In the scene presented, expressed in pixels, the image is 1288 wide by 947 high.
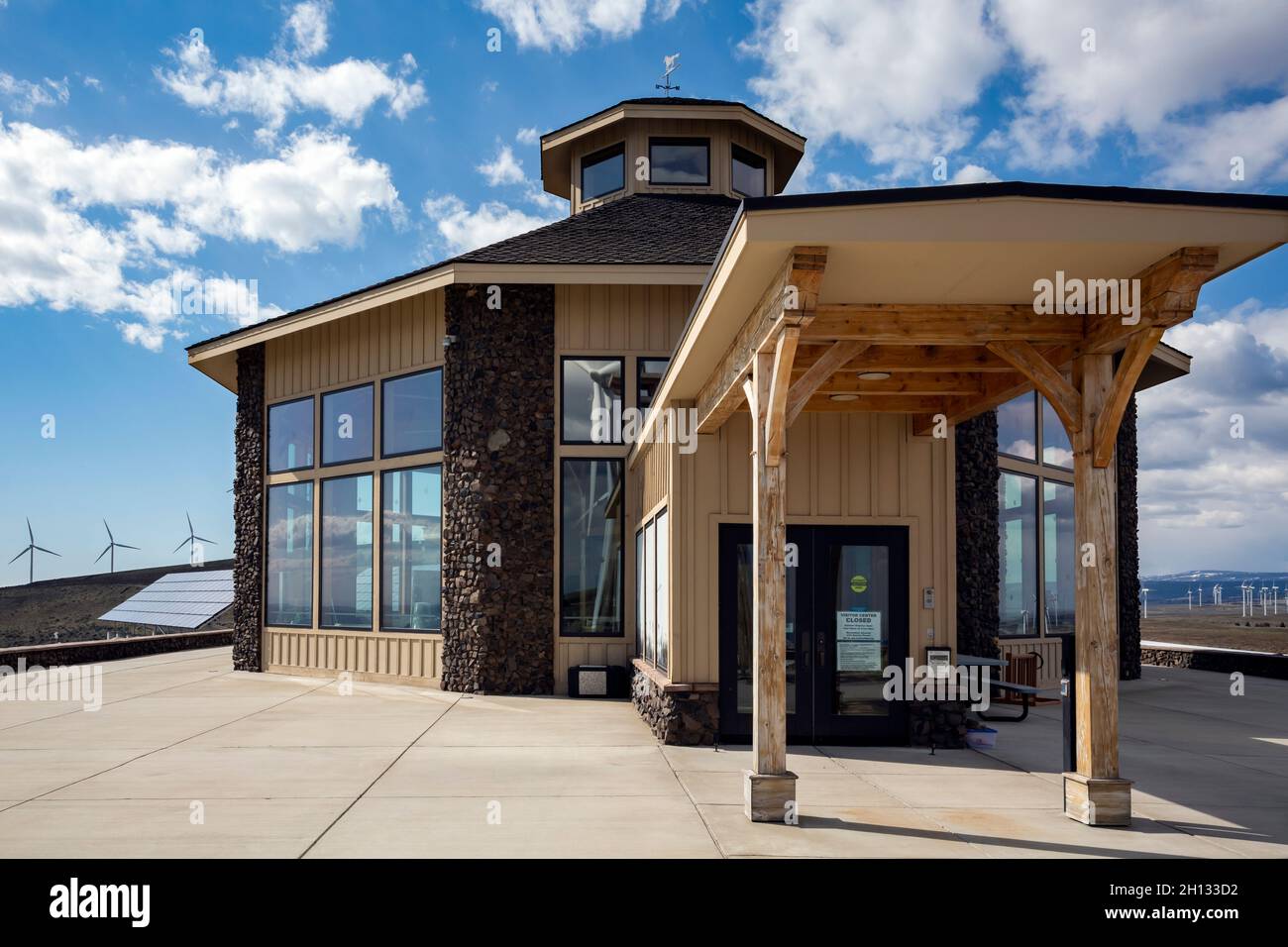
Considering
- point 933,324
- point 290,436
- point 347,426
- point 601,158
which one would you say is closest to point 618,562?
point 347,426

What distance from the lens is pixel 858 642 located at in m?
9.66

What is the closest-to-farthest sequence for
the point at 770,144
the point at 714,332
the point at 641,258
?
the point at 714,332, the point at 641,258, the point at 770,144

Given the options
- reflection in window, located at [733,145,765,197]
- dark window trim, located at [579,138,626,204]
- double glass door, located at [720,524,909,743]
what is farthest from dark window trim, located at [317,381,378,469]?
double glass door, located at [720,524,909,743]

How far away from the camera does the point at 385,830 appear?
6.35 metres

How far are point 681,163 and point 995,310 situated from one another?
1213 centimetres

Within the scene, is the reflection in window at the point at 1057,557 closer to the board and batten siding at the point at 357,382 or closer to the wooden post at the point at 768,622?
the board and batten siding at the point at 357,382

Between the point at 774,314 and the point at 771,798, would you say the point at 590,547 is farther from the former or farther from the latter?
the point at 774,314

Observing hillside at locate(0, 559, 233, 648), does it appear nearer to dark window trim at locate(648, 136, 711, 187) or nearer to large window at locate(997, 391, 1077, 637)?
dark window trim at locate(648, 136, 711, 187)

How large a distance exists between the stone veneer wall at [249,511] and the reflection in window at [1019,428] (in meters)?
12.3

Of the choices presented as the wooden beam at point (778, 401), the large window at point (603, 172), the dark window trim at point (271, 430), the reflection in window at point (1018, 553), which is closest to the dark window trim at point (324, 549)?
the dark window trim at point (271, 430)

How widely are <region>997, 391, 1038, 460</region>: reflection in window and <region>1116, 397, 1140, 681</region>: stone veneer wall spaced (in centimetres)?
317

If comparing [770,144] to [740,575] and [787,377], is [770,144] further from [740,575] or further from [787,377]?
[787,377]
